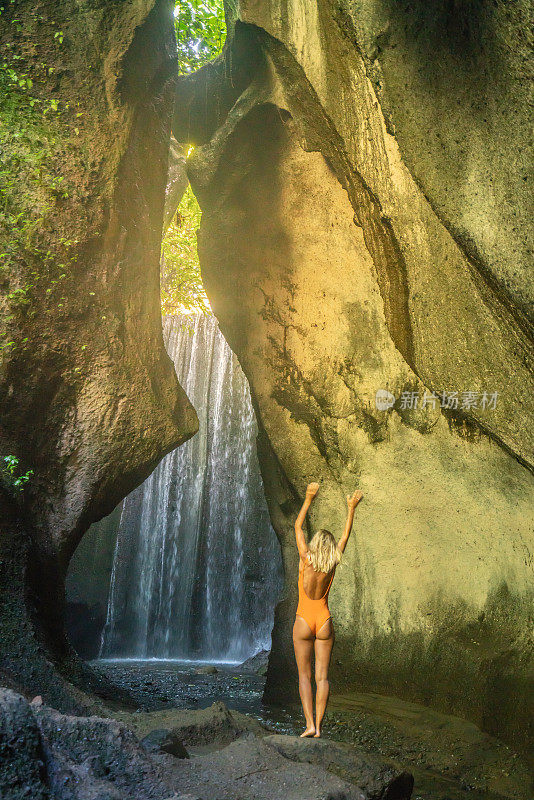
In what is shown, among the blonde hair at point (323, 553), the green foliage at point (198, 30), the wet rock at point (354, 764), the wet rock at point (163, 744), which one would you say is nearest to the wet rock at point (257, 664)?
the blonde hair at point (323, 553)

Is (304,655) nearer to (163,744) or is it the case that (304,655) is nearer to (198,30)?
(163,744)

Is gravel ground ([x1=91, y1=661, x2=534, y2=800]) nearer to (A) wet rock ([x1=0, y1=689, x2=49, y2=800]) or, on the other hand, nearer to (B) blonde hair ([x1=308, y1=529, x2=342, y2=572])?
(B) blonde hair ([x1=308, y1=529, x2=342, y2=572])

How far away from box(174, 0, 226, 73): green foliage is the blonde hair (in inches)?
432

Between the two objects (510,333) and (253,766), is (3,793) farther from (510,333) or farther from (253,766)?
(510,333)

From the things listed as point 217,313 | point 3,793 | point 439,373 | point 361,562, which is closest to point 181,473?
point 217,313

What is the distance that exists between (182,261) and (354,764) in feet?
43.3

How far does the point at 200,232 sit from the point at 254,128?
166 cm

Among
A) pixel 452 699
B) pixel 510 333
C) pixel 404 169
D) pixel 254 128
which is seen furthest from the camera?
pixel 254 128

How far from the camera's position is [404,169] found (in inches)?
205

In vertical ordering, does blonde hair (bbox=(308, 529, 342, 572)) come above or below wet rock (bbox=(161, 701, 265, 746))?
above

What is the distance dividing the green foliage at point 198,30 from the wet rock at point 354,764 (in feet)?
40.4

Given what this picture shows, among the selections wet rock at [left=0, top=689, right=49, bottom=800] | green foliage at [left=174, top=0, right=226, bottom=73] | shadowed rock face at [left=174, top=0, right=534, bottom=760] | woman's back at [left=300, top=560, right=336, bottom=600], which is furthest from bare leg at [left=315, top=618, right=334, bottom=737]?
green foliage at [left=174, top=0, right=226, bottom=73]

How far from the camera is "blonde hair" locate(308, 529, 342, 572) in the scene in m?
4.44

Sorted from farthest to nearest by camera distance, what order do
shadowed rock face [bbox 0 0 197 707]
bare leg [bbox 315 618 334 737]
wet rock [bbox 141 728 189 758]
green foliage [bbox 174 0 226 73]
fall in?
1. green foliage [bbox 174 0 226 73]
2. shadowed rock face [bbox 0 0 197 707]
3. bare leg [bbox 315 618 334 737]
4. wet rock [bbox 141 728 189 758]
